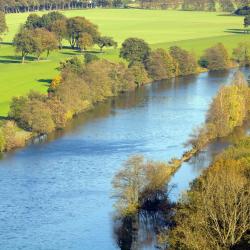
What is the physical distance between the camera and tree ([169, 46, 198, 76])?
246 ft

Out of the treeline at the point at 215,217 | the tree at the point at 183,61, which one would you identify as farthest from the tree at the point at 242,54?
the treeline at the point at 215,217

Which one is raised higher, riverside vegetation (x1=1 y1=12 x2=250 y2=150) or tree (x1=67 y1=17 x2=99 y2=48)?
tree (x1=67 y1=17 x2=99 y2=48)

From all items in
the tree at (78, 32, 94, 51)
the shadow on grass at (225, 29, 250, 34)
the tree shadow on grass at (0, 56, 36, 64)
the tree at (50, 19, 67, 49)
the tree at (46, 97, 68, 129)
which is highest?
the tree at (50, 19, 67, 49)

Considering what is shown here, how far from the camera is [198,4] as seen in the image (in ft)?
418

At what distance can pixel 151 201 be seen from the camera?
116 feet

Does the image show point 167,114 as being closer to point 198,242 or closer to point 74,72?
point 74,72

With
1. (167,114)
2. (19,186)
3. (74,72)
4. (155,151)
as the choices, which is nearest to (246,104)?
(167,114)

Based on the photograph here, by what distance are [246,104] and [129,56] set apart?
874 inches

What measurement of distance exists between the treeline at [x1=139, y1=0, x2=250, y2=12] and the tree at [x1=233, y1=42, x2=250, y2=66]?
1685 inches

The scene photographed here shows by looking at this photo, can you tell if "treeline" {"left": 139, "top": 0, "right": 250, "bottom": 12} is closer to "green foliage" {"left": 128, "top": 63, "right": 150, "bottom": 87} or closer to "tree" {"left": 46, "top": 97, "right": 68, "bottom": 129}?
"green foliage" {"left": 128, "top": 63, "right": 150, "bottom": 87}

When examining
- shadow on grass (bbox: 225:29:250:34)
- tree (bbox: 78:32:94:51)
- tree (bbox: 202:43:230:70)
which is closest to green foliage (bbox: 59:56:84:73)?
tree (bbox: 78:32:94:51)

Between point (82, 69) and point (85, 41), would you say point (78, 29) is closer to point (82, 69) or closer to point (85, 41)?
point (85, 41)

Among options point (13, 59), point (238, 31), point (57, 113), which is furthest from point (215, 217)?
point (238, 31)

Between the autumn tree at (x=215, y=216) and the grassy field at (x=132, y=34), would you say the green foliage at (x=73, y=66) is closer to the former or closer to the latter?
the grassy field at (x=132, y=34)
